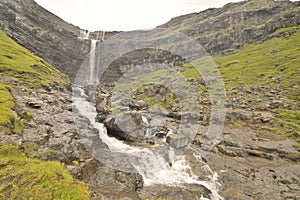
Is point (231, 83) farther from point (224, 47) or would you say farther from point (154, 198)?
point (224, 47)

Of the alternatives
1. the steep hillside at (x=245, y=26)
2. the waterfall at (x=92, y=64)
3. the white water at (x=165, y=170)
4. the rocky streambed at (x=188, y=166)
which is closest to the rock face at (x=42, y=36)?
the waterfall at (x=92, y=64)

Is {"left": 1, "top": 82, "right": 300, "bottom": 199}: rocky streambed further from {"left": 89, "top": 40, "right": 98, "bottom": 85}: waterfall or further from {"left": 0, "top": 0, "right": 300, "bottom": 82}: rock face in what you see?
{"left": 0, "top": 0, "right": 300, "bottom": 82}: rock face

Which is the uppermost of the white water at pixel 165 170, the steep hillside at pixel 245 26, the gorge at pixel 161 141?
the steep hillside at pixel 245 26

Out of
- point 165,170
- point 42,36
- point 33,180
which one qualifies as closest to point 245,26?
point 42,36

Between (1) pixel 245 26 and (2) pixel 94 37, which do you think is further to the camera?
(2) pixel 94 37

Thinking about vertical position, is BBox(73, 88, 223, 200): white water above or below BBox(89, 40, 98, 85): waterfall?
below

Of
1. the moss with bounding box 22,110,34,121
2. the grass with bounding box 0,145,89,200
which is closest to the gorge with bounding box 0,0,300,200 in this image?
the grass with bounding box 0,145,89,200

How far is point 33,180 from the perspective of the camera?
10.6 meters

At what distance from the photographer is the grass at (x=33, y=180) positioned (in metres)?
9.80

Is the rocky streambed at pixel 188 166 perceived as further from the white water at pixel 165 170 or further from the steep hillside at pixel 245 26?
the steep hillside at pixel 245 26

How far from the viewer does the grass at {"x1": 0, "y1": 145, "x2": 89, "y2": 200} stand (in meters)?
9.80

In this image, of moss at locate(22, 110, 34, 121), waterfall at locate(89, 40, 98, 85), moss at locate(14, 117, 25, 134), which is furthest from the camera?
waterfall at locate(89, 40, 98, 85)

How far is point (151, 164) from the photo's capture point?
22156 millimetres

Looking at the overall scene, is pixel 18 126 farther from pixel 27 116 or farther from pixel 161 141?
pixel 161 141
